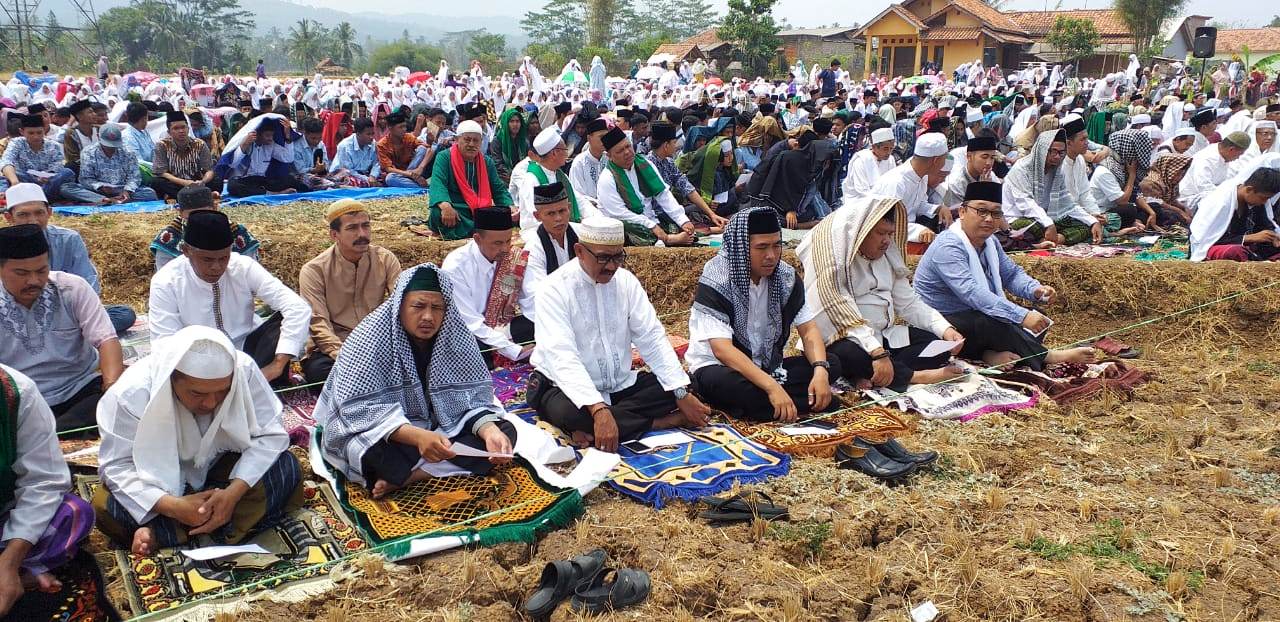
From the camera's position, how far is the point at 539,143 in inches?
279

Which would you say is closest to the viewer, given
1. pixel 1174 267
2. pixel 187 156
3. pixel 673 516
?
pixel 673 516

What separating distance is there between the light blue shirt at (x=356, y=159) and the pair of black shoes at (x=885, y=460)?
29.6 feet

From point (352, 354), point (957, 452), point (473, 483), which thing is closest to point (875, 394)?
point (957, 452)

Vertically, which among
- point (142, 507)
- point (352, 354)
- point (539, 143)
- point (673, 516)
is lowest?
point (673, 516)

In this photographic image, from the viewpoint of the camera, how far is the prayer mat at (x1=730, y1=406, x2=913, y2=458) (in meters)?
4.16

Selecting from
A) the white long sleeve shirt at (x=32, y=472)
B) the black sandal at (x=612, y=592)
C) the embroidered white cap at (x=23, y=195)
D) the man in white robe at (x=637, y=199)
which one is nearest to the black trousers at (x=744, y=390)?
the black sandal at (x=612, y=592)

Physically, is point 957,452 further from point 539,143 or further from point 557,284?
point 539,143

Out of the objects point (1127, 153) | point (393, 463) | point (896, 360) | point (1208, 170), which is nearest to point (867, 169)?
point (1127, 153)

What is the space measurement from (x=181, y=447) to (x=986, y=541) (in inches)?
109

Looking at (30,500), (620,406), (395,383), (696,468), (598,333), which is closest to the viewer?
(30,500)

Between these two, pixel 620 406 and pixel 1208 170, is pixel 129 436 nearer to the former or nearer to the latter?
pixel 620 406

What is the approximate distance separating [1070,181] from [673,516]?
6.35 m

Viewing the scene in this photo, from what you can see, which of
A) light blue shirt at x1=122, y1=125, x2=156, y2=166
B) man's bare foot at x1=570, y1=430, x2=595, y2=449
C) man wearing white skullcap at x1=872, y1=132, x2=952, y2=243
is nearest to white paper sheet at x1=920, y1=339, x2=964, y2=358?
man's bare foot at x1=570, y1=430, x2=595, y2=449

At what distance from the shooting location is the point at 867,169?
881 centimetres
